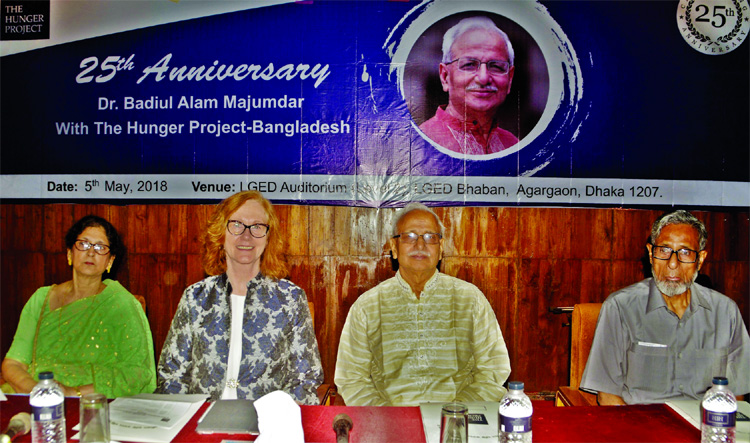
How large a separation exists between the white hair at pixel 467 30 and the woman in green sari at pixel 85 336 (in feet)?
7.65

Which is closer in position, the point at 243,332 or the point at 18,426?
the point at 18,426

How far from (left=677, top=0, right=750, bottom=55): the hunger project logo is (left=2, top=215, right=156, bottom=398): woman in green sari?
12.2 ft

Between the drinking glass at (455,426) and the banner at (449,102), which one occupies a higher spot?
the banner at (449,102)

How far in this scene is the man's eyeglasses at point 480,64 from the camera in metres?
3.50

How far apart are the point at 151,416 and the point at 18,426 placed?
0.38 metres

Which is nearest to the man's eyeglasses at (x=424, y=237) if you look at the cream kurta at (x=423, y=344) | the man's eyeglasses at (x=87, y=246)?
the cream kurta at (x=423, y=344)

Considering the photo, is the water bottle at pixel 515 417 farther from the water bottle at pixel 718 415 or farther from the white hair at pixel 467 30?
the white hair at pixel 467 30

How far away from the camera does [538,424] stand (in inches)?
71.4

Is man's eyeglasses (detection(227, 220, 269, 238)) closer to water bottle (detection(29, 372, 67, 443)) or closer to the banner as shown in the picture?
the banner

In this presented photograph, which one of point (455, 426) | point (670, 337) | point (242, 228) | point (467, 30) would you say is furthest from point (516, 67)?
point (455, 426)

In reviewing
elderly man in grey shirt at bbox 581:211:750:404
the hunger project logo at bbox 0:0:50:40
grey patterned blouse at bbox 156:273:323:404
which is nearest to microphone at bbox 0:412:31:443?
grey patterned blouse at bbox 156:273:323:404

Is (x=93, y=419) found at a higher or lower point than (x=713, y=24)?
lower

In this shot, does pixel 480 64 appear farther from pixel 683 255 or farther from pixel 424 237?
pixel 683 255

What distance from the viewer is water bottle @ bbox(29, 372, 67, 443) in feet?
5.27
